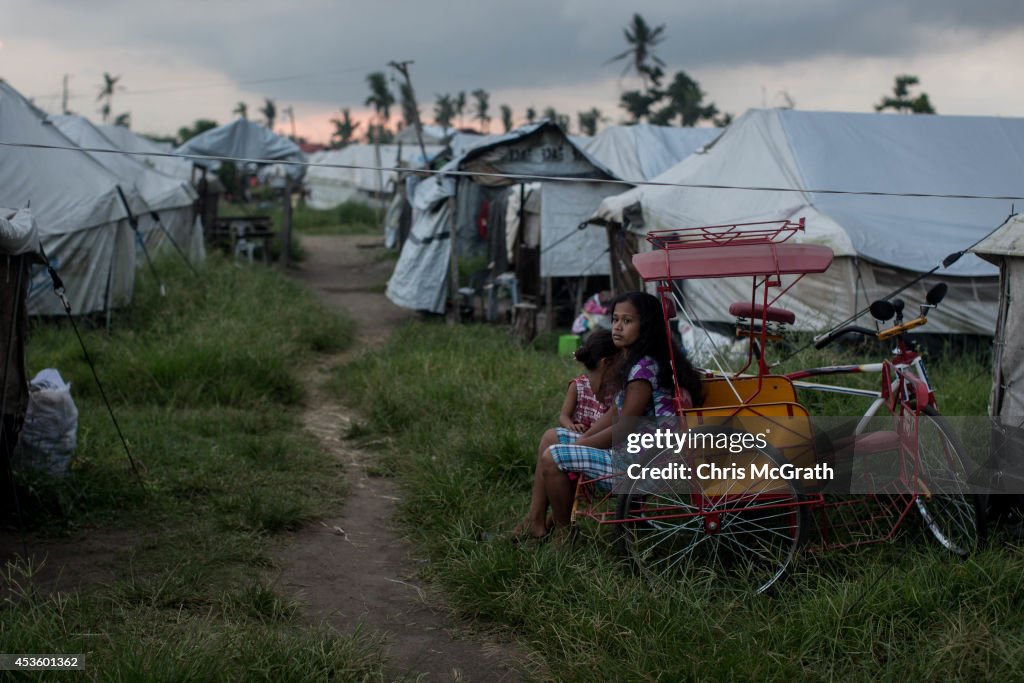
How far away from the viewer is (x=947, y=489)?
13.3 ft

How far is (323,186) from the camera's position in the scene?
137ft

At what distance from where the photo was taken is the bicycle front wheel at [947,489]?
13.1 feet

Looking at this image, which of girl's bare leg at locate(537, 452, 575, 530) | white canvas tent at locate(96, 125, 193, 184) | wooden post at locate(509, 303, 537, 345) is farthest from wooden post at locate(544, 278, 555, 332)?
white canvas tent at locate(96, 125, 193, 184)

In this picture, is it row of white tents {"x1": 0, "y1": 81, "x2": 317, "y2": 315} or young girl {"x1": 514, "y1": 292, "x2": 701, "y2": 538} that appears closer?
young girl {"x1": 514, "y1": 292, "x2": 701, "y2": 538}

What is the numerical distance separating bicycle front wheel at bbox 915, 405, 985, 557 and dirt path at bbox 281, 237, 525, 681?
77.2 inches

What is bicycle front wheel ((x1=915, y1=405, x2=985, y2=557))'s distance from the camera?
3990 millimetres

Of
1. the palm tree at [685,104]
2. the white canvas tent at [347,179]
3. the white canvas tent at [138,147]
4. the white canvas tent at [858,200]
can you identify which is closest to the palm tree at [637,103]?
the palm tree at [685,104]

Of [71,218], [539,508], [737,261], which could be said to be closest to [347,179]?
[71,218]

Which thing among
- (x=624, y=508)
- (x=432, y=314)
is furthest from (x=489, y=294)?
(x=624, y=508)

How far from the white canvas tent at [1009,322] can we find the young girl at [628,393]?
1328 millimetres

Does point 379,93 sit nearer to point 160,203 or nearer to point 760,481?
point 160,203

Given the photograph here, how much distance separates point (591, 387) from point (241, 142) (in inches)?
715

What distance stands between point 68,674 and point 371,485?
2892mm

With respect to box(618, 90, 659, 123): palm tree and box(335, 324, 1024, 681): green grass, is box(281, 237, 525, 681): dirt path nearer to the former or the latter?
box(335, 324, 1024, 681): green grass
